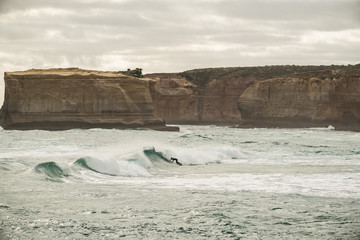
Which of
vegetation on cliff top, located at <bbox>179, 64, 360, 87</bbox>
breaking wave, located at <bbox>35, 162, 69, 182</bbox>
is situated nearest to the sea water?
breaking wave, located at <bbox>35, 162, 69, 182</bbox>

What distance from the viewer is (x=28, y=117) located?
79250 mm

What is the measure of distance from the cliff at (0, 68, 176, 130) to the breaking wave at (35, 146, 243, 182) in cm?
4784

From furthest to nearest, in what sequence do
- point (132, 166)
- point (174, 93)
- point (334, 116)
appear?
1. point (174, 93)
2. point (334, 116)
3. point (132, 166)

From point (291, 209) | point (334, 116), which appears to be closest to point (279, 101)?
point (334, 116)

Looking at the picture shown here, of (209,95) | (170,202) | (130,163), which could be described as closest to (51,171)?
(130,163)

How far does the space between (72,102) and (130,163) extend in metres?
59.6

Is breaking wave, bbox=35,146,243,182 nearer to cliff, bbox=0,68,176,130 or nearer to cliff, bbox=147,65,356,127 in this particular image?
cliff, bbox=0,68,176,130

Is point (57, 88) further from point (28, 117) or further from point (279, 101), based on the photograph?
point (279, 101)

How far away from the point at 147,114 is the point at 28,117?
15.7m

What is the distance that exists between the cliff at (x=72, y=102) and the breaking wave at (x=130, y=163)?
47841 mm

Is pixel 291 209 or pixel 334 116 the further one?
pixel 334 116

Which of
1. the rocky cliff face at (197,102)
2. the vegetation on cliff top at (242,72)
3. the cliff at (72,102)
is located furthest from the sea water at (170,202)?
the rocky cliff face at (197,102)

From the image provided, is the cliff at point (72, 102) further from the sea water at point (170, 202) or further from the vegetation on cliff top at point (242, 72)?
the vegetation on cliff top at point (242, 72)

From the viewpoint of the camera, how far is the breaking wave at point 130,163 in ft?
64.4
